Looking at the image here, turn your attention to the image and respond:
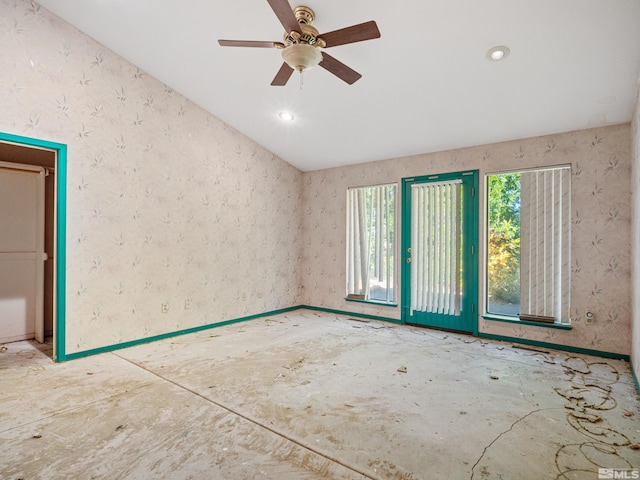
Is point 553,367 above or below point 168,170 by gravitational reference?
below

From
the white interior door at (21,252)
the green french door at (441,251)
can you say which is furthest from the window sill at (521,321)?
the white interior door at (21,252)

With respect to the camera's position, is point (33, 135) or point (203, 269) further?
point (203, 269)

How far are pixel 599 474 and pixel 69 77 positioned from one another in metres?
5.08

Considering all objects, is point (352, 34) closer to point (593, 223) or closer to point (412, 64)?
point (412, 64)

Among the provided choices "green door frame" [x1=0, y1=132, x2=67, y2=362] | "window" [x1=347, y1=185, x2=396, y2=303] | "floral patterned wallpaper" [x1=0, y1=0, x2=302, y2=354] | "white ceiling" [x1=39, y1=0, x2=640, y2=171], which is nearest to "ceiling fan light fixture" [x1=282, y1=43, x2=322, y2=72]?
"white ceiling" [x1=39, y1=0, x2=640, y2=171]

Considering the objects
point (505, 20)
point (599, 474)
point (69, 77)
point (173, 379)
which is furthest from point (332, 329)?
point (69, 77)

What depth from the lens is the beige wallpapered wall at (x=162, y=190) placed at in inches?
130

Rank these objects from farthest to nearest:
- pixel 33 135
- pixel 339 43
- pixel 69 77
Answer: pixel 69 77
pixel 33 135
pixel 339 43

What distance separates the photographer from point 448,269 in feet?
15.2

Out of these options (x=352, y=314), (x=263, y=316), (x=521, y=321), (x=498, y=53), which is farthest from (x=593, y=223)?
(x=263, y=316)

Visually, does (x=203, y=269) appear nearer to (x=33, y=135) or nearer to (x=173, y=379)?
(x=173, y=379)

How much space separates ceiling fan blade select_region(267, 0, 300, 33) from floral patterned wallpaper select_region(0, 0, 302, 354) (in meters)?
2.44

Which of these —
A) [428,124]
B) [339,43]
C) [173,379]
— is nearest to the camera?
[339,43]

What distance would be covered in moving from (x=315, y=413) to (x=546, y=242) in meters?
3.37
